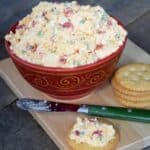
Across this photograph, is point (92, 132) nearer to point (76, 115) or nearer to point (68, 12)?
point (76, 115)

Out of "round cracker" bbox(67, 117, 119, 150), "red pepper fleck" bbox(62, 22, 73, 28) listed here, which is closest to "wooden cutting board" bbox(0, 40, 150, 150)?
"round cracker" bbox(67, 117, 119, 150)

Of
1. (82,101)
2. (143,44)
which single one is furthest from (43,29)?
(143,44)

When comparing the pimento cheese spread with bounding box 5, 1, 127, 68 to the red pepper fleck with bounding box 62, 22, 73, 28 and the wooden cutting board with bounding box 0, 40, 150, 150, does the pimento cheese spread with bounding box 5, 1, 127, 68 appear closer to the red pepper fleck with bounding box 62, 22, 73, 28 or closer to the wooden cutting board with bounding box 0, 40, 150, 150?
the red pepper fleck with bounding box 62, 22, 73, 28

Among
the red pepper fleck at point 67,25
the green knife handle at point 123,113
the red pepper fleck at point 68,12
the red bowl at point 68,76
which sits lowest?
the green knife handle at point 123,113

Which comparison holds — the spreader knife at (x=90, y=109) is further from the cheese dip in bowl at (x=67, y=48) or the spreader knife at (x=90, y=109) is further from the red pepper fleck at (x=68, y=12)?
the red pepper fleck at (x=68, y=12)

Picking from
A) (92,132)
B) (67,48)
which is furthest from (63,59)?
(92,132)

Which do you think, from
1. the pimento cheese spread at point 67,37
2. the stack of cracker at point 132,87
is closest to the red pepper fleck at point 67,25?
the pimento cheese spread at point 67,37
